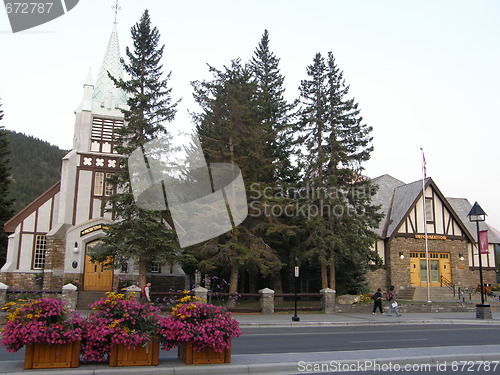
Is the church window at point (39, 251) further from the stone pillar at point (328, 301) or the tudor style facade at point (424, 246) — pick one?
the tudor style facade at point (424, 246)

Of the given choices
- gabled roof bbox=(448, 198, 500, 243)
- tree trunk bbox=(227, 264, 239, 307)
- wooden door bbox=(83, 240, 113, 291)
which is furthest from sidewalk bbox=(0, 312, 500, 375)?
gabled roof bbox=(448, 198, 500, 243)

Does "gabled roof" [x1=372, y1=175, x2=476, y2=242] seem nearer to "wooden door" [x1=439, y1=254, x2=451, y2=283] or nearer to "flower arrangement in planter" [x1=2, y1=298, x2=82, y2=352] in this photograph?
"wooden door" [x1=439, y1=254, x2=451, y2=283]

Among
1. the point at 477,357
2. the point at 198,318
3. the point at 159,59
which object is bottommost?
the point at 477,357

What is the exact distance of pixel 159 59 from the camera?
88.1 ft

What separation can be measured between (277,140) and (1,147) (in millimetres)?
22438

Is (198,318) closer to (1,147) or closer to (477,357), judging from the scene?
(477,357)

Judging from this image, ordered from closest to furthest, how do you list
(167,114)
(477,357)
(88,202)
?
(477,357), (167,114), (88,202)

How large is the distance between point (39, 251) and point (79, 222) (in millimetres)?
3802

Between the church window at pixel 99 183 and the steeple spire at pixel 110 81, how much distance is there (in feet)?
16.1

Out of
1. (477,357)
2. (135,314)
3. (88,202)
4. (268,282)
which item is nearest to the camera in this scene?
(135,314)

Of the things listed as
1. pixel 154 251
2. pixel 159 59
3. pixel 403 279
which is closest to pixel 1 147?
pixel 159 59

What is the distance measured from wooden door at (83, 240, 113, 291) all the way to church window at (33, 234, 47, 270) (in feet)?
12.0

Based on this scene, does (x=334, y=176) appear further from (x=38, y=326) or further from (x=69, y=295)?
(x=38, y=326)

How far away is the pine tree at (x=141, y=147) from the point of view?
2397 centimetres
